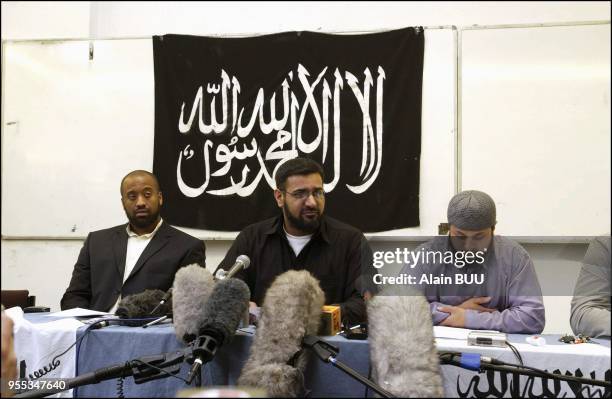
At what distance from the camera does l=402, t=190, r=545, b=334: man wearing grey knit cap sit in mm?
2422

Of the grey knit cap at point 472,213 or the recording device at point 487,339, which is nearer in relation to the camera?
the recording device at point 487,339

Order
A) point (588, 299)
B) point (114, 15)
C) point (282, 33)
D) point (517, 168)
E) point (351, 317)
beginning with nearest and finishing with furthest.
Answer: point (588, 299), point (351, 317), point (517, 168), point (282, 33), point (114, 15)

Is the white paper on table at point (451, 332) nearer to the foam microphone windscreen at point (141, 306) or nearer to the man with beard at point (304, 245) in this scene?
the man with beard at point (304, 245)

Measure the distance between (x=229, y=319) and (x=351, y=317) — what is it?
80 centimetres

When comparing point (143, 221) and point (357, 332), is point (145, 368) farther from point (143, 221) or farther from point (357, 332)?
point (143, 221)

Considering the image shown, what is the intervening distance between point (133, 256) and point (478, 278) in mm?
1934

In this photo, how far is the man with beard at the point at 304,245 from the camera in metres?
3.08

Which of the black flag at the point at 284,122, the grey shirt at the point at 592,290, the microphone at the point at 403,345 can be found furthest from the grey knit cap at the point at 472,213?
the black flag at the point at 284,122

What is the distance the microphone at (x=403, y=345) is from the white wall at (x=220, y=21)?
7.22 feet

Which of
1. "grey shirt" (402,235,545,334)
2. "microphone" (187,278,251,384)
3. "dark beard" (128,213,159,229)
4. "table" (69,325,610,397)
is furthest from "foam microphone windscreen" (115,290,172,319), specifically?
"dark beard" (128,213,159,229)

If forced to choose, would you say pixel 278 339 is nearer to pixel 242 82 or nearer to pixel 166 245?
pixel 166 245

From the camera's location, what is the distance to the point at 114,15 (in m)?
4.61

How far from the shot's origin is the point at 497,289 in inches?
103

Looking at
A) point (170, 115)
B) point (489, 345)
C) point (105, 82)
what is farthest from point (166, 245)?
point (489, 345)
